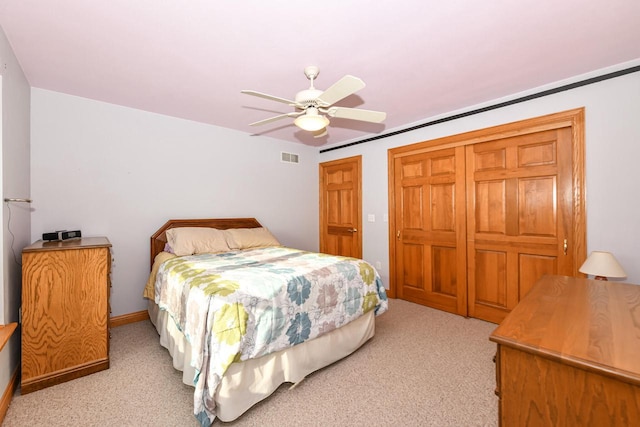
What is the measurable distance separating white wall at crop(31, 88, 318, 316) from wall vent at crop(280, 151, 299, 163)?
22cm

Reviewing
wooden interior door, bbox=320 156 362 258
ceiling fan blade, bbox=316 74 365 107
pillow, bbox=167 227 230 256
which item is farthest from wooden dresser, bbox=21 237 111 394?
wooden interior door, bbox=320 156 362 258

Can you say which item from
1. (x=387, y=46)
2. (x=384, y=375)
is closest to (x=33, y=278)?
(x=384, y=375)

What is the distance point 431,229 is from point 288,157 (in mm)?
2483

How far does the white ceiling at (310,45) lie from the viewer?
1630 mm

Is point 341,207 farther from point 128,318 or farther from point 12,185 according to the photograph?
point 12,185

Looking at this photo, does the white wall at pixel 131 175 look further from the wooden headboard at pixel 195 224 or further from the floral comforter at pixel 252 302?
the floral comforter at pixel 252 302

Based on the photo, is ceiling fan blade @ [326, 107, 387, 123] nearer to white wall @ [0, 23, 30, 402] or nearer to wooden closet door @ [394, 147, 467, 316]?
wooden closet door @ [394, 147, 467, 316]

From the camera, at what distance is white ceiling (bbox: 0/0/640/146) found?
1.63 m

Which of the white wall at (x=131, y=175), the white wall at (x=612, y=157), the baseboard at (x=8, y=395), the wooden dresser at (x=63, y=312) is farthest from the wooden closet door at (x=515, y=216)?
the baseboard at (x=8, y=395)

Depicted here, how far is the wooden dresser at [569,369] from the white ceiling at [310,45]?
1.70 m

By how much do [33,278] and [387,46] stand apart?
2.98 metres

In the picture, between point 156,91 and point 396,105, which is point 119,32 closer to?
point 156,91

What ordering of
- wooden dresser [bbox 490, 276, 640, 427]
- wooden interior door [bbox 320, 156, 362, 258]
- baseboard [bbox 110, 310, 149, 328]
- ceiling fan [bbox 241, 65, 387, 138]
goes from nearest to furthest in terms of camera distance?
wooden dresser [bbox 490, 276, 640, 427] → ceiling fan [bbox 241, 65, 387, 138] → baseboard [bbox 110, 310, 149, 328] → wooden interior door [bbox 320, 156, 362, 258]

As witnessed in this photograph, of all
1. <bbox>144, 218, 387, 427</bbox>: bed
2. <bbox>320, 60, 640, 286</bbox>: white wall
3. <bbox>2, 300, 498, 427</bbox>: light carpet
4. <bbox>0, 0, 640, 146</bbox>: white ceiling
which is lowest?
<bbox>2, 300, 498, 427</bbox>: light carpet
